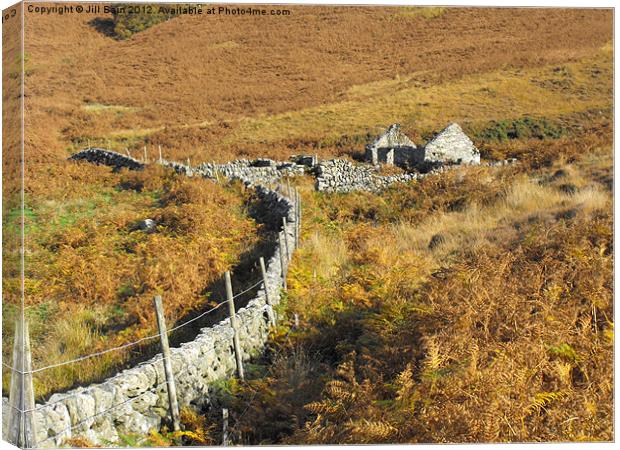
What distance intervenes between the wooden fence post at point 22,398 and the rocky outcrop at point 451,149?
812 inches

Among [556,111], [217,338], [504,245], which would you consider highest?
[556,111]

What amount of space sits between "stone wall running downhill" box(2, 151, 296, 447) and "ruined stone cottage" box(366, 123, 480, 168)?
661 inches

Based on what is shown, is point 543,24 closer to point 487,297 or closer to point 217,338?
point 487,297

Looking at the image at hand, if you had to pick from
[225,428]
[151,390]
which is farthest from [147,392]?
[225,428]

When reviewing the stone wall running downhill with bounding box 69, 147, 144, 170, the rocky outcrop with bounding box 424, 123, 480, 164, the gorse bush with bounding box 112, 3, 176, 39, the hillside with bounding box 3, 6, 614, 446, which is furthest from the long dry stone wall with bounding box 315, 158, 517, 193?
the gorse bush with bounding box 112, 3, 176, 39

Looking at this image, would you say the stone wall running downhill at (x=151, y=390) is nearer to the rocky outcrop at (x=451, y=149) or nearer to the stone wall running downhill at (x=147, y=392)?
the stone wall running downhill at (x=147, y=392)

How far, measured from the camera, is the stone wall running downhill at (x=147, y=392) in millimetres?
5113

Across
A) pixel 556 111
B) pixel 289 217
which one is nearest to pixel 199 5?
pixel 289 217

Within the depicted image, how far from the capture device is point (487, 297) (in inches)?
237

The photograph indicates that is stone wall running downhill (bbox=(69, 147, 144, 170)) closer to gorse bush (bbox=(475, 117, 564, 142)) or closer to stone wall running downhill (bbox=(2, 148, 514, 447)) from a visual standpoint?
stone wall running downhill (bbox=(2, 148, 514, 447))

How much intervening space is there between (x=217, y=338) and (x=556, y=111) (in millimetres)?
19876

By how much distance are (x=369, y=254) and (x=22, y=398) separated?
262 inches

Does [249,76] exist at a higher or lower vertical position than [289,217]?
higher

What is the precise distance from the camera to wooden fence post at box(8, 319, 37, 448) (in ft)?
15.5
